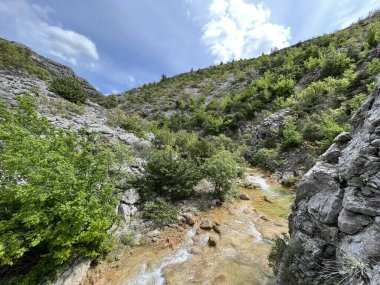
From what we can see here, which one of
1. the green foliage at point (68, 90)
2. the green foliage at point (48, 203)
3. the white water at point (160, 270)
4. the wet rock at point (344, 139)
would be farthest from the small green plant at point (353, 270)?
the green foliage at point (68, 90)

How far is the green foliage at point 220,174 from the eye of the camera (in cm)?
938

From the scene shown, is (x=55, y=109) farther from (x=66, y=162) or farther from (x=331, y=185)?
(x=331, y=185)

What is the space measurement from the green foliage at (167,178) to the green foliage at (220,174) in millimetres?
623

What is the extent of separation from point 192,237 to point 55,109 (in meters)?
10.6

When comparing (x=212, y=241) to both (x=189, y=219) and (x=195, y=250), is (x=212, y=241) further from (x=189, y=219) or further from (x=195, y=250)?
(x=189, y=219)

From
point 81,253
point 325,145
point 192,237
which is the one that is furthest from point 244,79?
point 81,253

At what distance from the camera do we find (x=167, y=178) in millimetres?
9016

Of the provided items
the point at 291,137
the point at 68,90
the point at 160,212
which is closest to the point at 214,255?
the point at 160,212

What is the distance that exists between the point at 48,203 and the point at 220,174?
20.1 feet

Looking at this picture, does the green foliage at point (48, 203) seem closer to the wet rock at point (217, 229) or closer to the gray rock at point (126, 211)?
the gray rock at point (126, 211)

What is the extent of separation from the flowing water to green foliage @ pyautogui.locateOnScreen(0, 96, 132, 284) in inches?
47.6

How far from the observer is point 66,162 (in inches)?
218

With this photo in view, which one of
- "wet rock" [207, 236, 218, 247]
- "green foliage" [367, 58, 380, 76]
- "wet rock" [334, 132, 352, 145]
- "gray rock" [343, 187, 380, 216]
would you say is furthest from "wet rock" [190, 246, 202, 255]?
"green foliage" [367, 58, 380, 76]

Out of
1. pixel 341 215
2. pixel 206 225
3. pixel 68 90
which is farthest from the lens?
pixel 68 90
